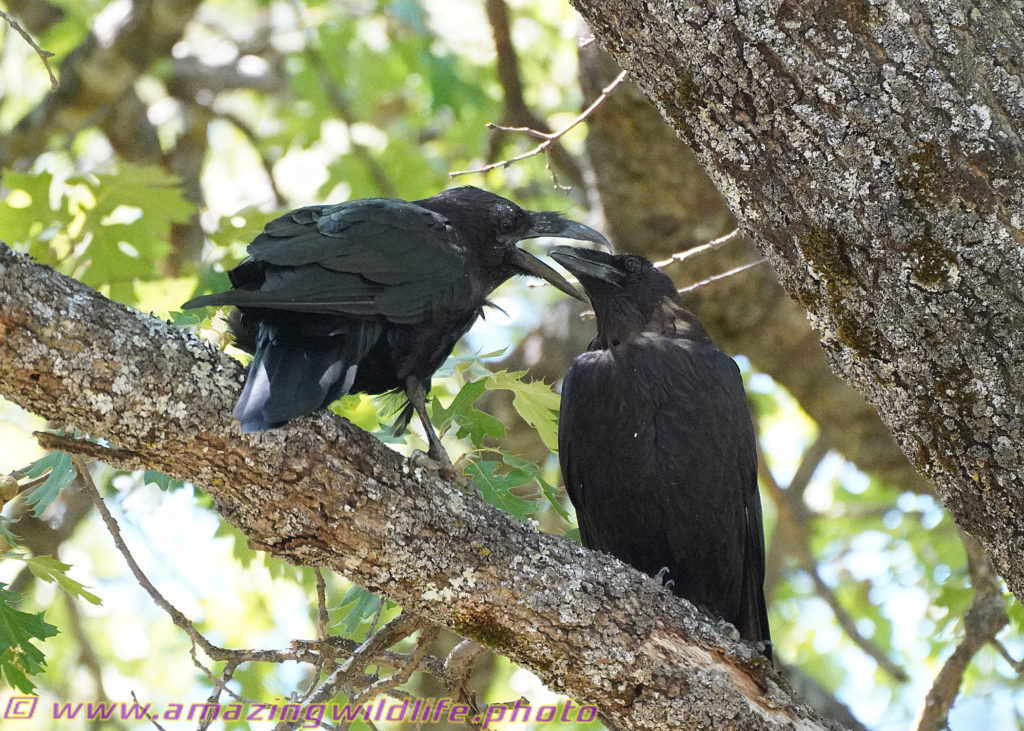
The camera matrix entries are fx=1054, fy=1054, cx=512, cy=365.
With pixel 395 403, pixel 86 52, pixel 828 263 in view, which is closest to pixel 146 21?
pixel 86 52

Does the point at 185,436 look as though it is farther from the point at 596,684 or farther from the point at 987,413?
the point at 987,413

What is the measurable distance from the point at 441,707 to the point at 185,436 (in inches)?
63.4

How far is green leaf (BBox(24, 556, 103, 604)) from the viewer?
3119mm

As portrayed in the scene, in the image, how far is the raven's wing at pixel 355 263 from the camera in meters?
2.72

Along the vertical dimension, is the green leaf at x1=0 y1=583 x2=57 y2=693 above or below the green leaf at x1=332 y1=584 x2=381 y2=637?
below

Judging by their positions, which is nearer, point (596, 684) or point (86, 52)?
point (596, 684)

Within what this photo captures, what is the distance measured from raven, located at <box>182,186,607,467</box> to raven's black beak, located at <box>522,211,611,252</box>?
0.29ft

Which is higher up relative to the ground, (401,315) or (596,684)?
(401,315)

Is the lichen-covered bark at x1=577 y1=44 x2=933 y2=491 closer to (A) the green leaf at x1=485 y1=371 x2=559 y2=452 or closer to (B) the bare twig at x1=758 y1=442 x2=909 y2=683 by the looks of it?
(B) the bare twig at x1=758 y1=442 x2=909 y2=683

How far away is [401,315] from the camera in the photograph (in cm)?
302

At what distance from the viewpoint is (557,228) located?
12.6ft

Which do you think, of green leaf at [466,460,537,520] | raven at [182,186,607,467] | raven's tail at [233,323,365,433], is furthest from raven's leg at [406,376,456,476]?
raven's tail at [233,323,365,433]

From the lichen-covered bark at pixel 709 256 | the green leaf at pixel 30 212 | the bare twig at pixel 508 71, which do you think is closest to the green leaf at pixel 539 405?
the lichen-covered bark at pixel 709 256

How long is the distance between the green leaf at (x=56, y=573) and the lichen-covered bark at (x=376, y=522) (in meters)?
0.97
